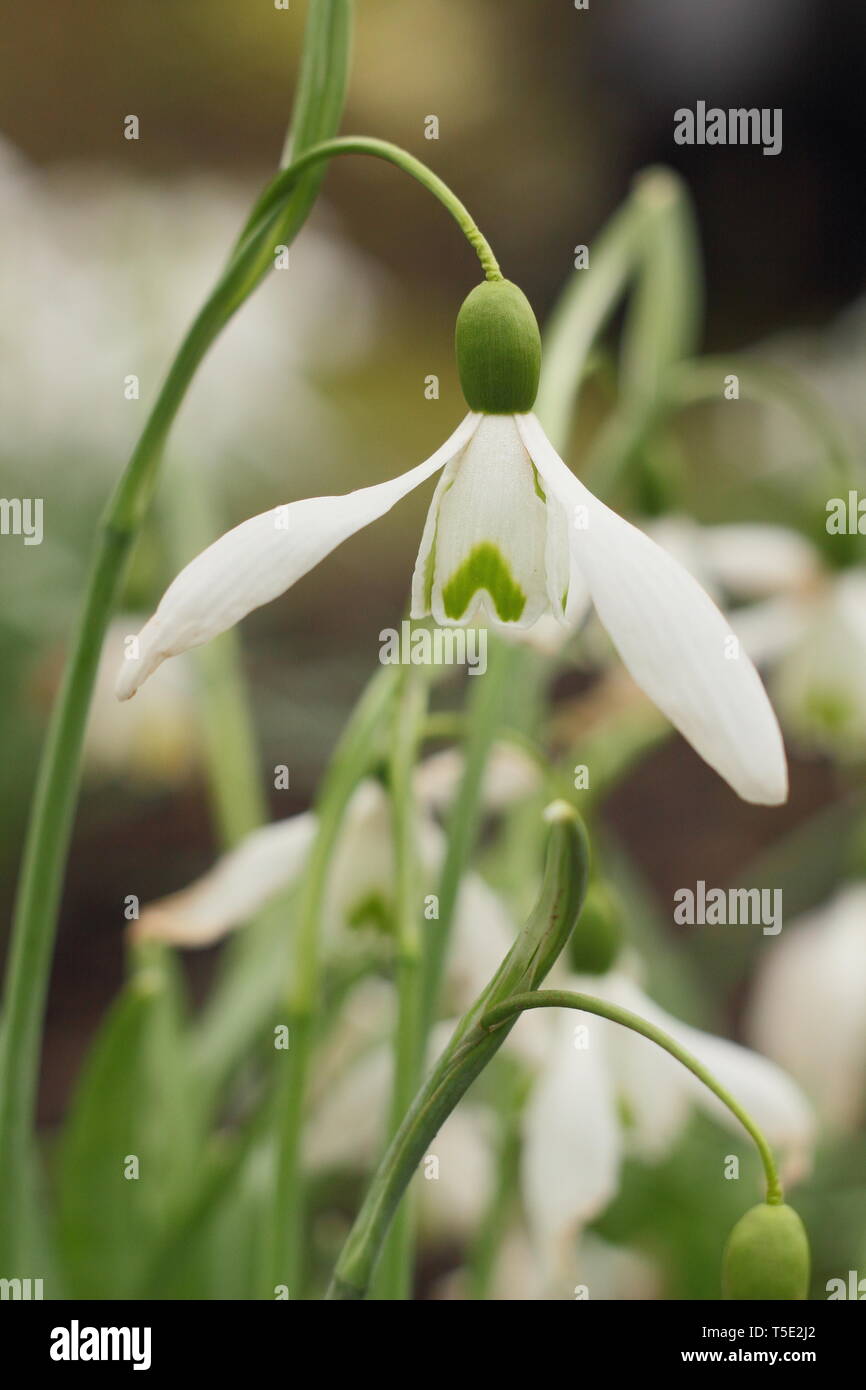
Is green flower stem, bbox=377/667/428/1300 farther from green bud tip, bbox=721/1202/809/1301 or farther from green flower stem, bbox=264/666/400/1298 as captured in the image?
green bud tip, bbox=721/1202/809/1301

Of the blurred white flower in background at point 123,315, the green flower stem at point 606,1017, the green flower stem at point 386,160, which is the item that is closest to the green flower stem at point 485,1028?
the green flower stem at point 606,1017

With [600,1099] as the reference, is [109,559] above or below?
above

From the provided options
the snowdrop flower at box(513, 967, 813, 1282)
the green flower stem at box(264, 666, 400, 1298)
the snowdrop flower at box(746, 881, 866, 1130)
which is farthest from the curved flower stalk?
the snowdrop flower at box(746, 881, 866, 1130)

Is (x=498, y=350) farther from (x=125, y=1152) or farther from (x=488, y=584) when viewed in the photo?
(x=125, y=1152)

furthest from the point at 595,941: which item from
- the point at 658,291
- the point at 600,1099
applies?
the point at 658,291

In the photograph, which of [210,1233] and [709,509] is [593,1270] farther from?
[709,509]

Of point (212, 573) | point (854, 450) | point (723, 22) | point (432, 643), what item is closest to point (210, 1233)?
point (432, 643)
